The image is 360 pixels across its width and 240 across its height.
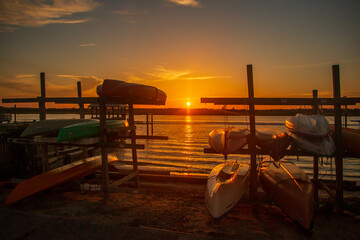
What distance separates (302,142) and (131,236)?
4412mm

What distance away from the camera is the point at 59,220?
14.8ft

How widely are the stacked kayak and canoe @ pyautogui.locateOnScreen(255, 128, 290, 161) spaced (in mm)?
228

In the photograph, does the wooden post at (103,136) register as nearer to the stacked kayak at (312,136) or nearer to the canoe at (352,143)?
the stacked kayak at (312,136)

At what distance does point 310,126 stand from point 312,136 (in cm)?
29

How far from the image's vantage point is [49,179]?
6055 mm

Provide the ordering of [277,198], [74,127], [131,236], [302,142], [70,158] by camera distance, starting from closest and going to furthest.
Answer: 1. [131,236]
2. [277,198]
3. [302,142]
4. [74,127]
5. [70,158]

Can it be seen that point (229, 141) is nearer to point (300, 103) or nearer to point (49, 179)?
point (300, 103)

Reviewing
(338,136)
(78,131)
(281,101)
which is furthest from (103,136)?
(338,136)

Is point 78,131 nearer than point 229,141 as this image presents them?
No

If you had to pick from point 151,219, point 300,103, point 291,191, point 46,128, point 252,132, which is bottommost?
point 151,219

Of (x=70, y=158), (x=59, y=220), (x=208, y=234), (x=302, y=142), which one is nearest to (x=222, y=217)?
(x=208, y=234)

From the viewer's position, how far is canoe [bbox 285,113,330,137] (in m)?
5.26

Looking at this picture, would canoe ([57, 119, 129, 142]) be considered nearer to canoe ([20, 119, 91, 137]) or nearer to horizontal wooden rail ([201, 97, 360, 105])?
canoe ([20, 119, 91, 137])

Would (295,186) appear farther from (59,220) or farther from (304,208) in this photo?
(59,220)
